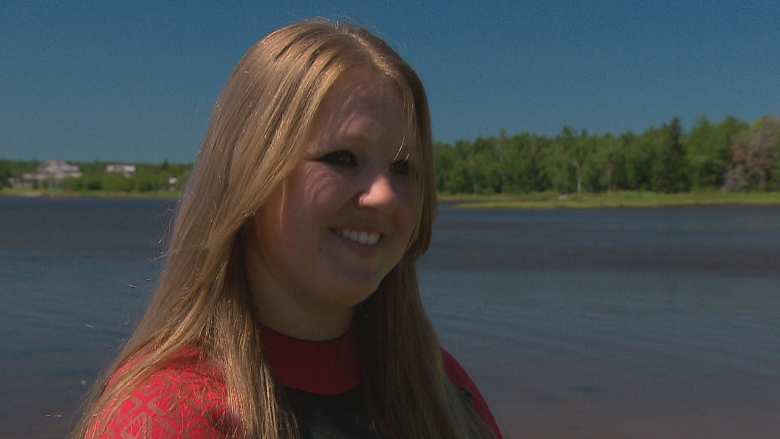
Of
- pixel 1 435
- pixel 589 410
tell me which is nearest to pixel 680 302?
pixel 589 410

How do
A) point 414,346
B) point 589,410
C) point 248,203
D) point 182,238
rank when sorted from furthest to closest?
point 589,410, point 414,346, point 182,238, point 248,203

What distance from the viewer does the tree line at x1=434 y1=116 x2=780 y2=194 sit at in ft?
345

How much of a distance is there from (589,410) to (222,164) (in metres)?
6.86

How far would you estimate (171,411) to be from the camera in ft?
4.29

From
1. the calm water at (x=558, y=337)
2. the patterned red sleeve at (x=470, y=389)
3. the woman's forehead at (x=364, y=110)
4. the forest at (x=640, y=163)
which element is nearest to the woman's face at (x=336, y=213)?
the woman's forehead at (x=364, y=110)

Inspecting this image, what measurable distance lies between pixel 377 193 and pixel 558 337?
9.78 meters

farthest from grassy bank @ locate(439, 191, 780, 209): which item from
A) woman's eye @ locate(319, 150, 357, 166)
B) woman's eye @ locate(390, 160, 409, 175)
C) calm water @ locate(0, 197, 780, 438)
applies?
woman's eye @ locate(319, 150, 357, 166)

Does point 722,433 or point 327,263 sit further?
point 722,433

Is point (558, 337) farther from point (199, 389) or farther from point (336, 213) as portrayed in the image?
point (199, 389)

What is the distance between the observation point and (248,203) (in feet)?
4.85

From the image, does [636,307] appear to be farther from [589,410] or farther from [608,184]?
[608,184]

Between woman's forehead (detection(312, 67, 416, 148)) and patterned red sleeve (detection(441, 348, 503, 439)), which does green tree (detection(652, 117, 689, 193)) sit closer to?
patterned red sleeve (detection(441, 348, 503, 439))

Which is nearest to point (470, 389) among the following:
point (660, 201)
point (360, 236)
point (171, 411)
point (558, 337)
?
point (360, 236)

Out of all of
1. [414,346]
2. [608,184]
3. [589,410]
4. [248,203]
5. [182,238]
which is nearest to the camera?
[248,203]
